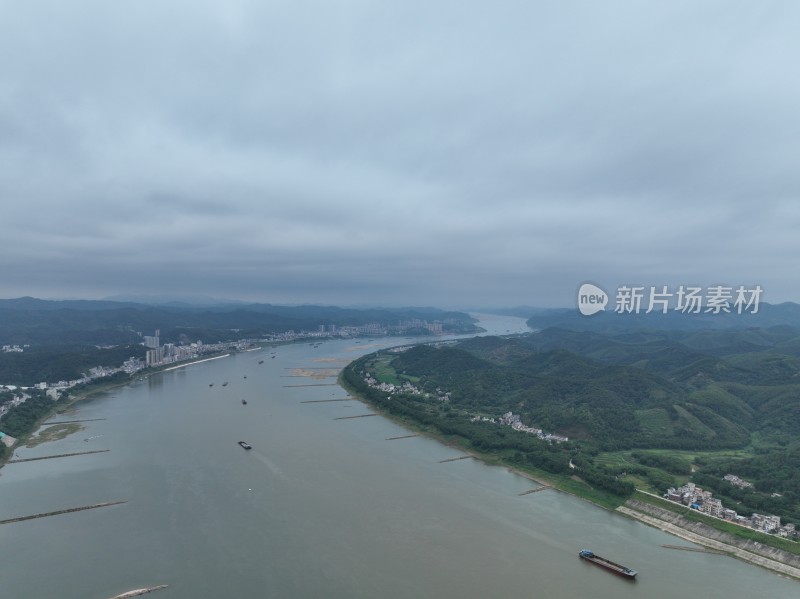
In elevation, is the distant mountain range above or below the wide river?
above

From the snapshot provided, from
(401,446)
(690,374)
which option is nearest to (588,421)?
(401,446)

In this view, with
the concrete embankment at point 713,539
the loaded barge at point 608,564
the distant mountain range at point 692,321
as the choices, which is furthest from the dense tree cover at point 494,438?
the distant mountain range at point 692,321

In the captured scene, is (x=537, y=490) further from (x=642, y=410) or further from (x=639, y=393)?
(x=639, y=393)

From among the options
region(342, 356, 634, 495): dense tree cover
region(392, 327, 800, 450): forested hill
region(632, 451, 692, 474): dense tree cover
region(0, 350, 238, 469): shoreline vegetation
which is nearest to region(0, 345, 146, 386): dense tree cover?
region(0, 350, 238, 469): shoreline vegetation

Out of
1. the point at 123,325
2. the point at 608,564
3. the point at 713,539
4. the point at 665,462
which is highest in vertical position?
the point at 123,325

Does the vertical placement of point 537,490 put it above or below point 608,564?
below

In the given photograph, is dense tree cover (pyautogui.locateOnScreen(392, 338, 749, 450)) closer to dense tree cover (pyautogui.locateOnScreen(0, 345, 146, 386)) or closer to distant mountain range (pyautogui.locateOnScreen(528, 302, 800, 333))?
dense tree cover (pyautogui.locateOnScreen(0, 345, 146, 386))

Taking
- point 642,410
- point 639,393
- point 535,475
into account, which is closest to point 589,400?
point 642,410
